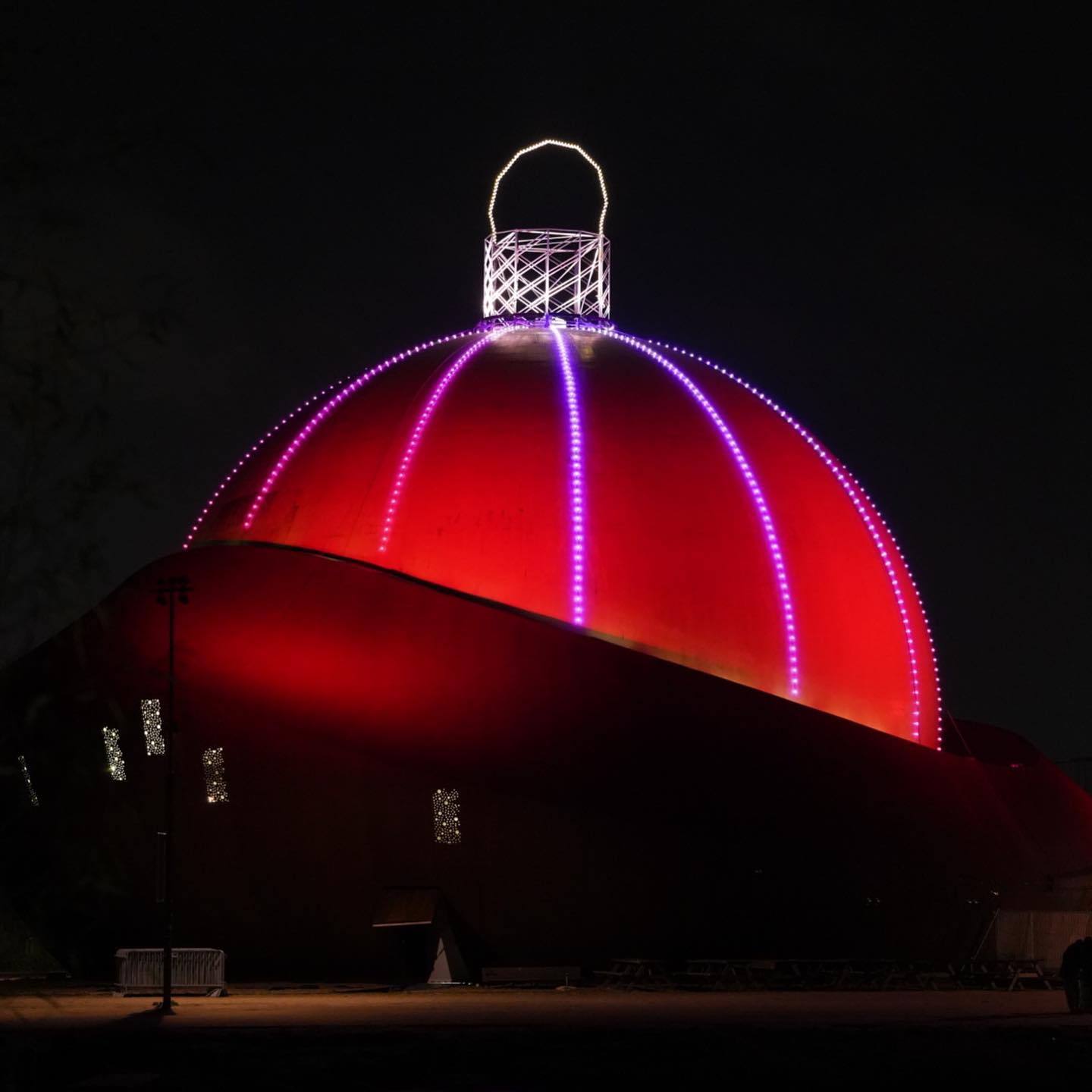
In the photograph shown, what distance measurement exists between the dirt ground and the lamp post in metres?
0.89

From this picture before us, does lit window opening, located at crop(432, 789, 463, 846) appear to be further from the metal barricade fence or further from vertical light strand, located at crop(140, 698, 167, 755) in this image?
vertical light strand, located at crop(140, 698, 167, 755)

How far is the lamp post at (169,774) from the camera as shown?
1067 inches

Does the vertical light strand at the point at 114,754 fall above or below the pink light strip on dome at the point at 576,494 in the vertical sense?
below

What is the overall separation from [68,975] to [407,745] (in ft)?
29.6

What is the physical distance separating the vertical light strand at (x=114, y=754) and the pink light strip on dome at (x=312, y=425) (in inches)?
221

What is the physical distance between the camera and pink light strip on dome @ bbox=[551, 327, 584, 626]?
32.2 metres

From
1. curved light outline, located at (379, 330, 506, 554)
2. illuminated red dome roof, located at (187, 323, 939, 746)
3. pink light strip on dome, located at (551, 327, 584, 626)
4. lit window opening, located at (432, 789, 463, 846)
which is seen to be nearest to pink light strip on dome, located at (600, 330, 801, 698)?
illuminated red dome roof, located at (187, 323, 939, 746)

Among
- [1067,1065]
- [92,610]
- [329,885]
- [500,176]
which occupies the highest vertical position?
[500,176]

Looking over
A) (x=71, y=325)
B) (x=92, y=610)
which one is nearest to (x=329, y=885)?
(x=92, y=610)

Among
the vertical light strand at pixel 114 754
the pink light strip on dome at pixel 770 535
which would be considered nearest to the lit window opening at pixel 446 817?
the vertical light strand at pixel 114 754

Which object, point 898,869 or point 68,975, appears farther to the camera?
point 68,975

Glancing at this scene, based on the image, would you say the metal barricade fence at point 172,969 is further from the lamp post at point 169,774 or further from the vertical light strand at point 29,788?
the vertical light strand at point 29,788

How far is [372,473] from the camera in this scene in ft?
111

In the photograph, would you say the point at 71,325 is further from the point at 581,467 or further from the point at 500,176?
the point at 500,176
